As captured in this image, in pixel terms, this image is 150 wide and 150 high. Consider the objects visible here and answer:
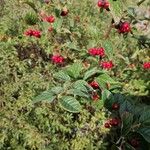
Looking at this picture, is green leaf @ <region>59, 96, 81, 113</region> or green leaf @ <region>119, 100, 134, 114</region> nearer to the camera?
green leaf @ <region>59, 96, 81, 113</region>

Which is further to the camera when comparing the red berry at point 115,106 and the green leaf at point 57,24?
the green leaf at point 57,24

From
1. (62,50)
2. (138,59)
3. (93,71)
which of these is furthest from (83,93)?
(138,59)

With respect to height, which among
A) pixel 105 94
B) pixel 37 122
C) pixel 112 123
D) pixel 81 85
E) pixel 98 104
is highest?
pixel 81 85

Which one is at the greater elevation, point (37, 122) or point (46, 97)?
point (46, 97)

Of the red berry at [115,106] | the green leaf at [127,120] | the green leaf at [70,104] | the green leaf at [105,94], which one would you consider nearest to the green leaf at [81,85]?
the green leaf at [70,104]

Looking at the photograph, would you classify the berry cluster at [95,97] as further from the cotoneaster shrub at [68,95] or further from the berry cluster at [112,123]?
the berry cluster at [112,123]

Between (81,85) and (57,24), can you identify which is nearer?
(81,85)

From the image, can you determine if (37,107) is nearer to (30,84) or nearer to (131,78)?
(30,84)

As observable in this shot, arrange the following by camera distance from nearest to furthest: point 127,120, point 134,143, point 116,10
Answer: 1. point 116,10
2. point 127,120
3. point 134,143

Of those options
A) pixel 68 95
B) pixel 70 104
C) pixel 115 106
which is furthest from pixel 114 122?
pixel 70 104

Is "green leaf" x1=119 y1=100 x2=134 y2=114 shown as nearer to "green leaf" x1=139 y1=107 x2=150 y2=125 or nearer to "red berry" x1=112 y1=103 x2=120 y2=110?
"red berry" x1=112 y1=103 x2=120 y2=110

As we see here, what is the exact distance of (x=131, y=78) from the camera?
524 centimetres

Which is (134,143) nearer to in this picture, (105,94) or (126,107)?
(126,107)

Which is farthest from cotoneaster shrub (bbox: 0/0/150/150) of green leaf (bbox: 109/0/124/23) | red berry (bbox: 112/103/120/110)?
green leaf (bbox: 109/0/124/23)
